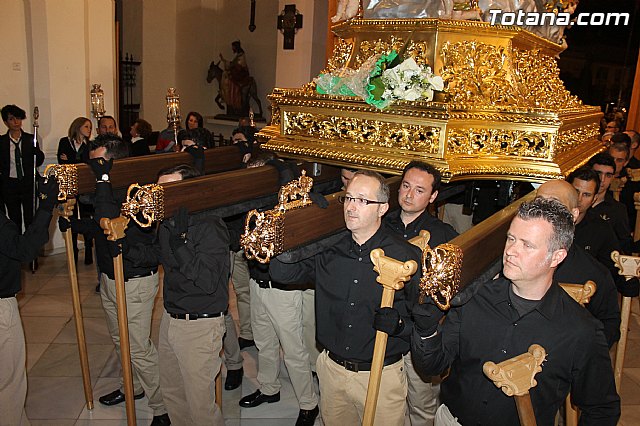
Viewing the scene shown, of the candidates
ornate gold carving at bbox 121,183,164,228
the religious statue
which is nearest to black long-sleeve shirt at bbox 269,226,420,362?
ornate gold carving at bbox 121,183,164,228

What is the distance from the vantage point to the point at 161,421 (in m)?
3.91

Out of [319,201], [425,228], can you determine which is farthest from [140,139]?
[319,201]

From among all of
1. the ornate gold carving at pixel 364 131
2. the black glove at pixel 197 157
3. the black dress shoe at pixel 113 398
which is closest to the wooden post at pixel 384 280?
the ornate gold carving at pixel 364 131

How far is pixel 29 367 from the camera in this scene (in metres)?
4.67

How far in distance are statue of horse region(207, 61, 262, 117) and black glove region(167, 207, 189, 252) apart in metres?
11.0

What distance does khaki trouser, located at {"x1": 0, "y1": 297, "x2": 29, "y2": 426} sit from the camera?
3340mm

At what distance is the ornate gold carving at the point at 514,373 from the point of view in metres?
1.90

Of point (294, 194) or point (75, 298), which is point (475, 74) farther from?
point (75, 298)

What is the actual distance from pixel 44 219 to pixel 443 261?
2.48 meters

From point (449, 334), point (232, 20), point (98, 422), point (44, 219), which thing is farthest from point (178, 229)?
point (232, 20)

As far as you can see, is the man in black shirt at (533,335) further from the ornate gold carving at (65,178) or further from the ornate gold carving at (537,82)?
the ornate gold carving at (65,178)

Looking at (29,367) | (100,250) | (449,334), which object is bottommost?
(29,367)

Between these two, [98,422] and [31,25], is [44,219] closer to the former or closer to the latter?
[98,422]

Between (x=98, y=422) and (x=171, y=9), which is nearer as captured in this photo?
(x=98, y=422)
